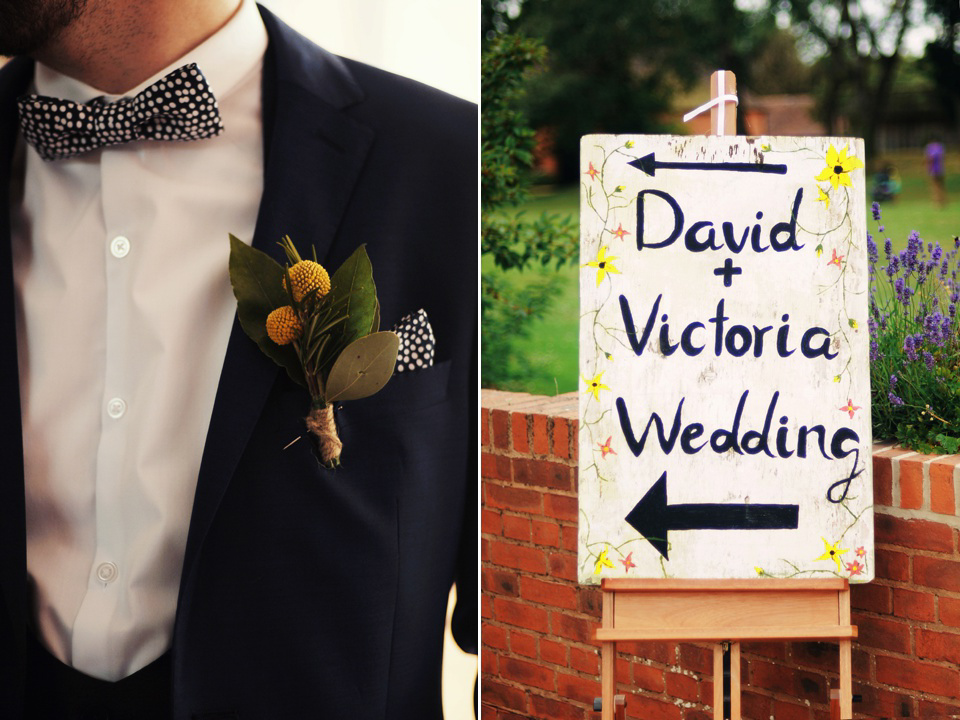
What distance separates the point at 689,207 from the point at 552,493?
91 centimetres

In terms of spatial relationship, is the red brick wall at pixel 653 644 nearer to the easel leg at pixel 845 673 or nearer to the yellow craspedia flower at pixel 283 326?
the easel leg at pixel 845 673

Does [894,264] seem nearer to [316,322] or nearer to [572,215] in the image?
[316,322]

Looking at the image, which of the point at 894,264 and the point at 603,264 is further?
the point at 894,264

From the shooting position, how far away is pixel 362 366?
4.47 feet

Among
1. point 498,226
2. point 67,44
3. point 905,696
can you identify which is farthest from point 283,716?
point 498,226

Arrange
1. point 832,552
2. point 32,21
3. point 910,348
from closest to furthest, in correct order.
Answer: point 32,21 → point 832,552 → point 910,348

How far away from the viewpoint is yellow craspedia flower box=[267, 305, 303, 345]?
1338 mm

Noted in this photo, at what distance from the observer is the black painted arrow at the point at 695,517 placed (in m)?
1.64

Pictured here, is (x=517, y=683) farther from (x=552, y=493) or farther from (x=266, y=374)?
(x=266, y=374)

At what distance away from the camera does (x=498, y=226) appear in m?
2.78

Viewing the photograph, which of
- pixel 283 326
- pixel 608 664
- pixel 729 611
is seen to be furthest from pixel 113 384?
pixel 729 611

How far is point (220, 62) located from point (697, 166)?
852 millimetres

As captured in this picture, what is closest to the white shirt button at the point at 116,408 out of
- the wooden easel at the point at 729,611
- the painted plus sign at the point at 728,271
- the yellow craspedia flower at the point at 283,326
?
the yellow craspedia flower at the point at 283,326

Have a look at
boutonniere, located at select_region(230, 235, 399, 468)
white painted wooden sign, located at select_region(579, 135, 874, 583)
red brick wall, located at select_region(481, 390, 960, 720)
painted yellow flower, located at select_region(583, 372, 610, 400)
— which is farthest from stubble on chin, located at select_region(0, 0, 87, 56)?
red brick wall, located at select_region(481, 390, 960, 720)
